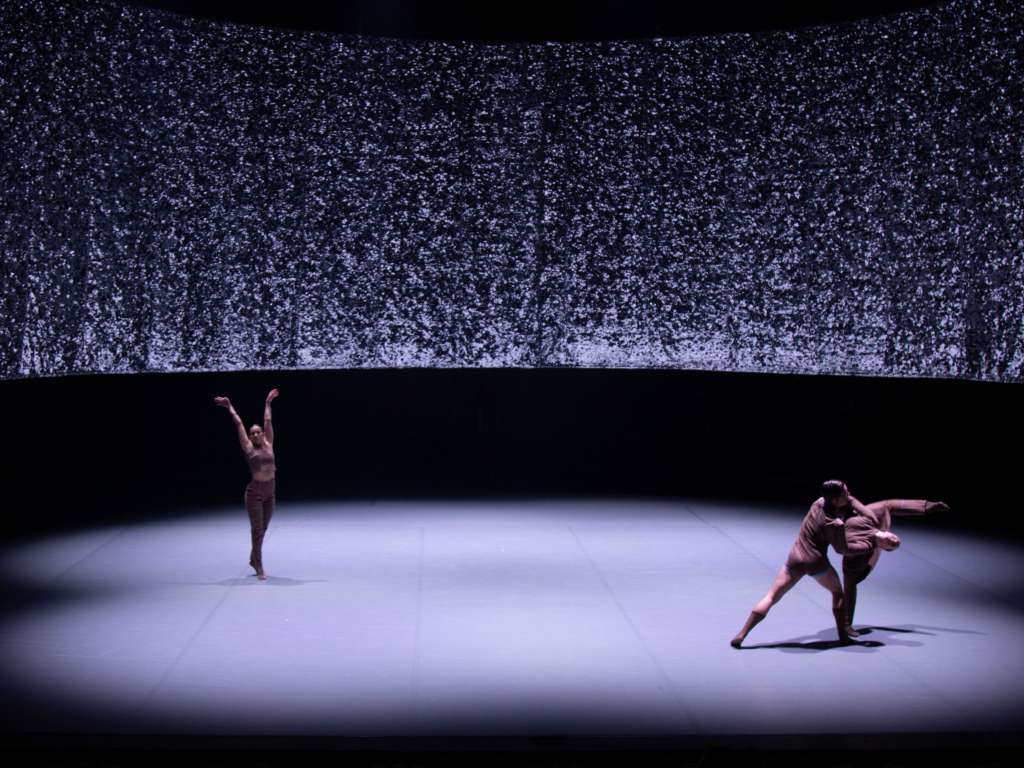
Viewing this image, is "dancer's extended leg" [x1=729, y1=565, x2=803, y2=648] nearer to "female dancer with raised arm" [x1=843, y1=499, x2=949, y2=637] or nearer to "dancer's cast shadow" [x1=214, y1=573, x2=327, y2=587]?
"female dancer with raised arm" [x1=843, y1=499, x2=949, y2=637]

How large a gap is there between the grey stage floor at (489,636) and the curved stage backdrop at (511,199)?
2464 millimetres

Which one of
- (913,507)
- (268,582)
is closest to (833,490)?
(913,507)

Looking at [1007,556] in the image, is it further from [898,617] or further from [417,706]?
[417,706]

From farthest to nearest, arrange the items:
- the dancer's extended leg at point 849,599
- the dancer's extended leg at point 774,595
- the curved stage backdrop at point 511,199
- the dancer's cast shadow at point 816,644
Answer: the curved stage backdrop at point 511,199, the dancer's extended leg at point 849,599, the dancer's cast shadow at point 816,644, the dancer's extended leg at point 774,595

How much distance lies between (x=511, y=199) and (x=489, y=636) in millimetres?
6584

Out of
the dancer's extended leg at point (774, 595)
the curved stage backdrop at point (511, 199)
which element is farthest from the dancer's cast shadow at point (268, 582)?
the curved stage backdrop at point (511, 199)

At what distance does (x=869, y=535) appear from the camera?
582 centimetres

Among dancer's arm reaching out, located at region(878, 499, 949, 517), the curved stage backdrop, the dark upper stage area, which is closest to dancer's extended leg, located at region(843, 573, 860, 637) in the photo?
dancer's arm reaching out, located at region(878, 499, 949, 517)

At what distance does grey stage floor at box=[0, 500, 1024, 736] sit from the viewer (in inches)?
192

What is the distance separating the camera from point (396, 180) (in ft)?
39.4

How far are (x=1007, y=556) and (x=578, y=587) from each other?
3.03 meters

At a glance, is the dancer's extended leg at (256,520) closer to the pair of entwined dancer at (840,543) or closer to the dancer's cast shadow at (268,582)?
the dancer's cast shadow at (268,582)

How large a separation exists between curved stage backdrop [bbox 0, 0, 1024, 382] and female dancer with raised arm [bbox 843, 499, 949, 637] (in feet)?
14.9

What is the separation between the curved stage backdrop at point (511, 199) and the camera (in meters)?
10.4
